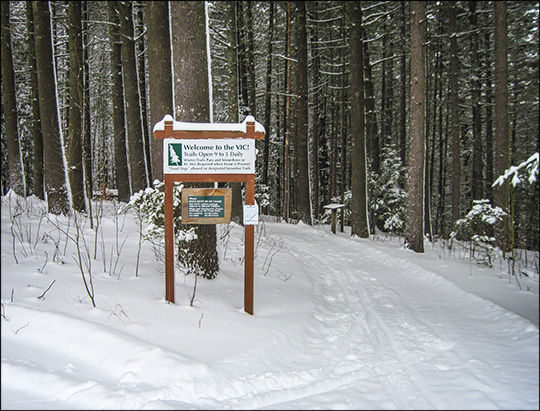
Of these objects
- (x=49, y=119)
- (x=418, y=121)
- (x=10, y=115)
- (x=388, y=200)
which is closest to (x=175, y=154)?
(x=49, y=119)

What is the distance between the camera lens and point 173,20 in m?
5.25

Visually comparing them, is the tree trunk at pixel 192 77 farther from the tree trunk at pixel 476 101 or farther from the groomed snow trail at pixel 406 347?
the tree trunk at pixel 476 101

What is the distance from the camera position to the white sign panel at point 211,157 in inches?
171

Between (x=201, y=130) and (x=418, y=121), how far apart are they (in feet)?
24.2

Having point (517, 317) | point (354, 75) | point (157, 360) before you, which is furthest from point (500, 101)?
point (157, 360)

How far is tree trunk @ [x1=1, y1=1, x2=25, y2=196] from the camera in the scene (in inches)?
452

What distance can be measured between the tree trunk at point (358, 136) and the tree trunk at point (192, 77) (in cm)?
838

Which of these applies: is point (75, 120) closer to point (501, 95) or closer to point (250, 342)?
point (250, 342)

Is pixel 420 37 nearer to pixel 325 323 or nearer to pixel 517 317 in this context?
pixel 517 317

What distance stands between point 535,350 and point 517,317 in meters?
1.05

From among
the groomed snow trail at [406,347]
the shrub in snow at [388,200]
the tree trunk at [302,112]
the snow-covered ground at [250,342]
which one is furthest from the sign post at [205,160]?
the shrub in snow at [388,200]

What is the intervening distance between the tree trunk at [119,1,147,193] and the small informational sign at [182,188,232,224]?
9.01 m

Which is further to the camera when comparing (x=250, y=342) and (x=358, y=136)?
(x=358, y=136)

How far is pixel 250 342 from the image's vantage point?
3.70 m
